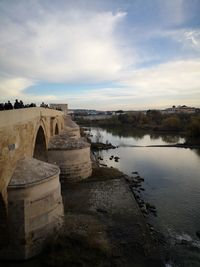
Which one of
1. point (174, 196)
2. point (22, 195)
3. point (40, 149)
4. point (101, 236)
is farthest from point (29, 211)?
point (174, 196)

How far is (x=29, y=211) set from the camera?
684 centimetres

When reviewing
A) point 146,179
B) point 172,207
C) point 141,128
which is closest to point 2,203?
point 172,207

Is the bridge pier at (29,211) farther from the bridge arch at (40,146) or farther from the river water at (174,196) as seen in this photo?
the bridge arch at (40,146)

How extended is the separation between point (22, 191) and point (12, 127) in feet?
5.01

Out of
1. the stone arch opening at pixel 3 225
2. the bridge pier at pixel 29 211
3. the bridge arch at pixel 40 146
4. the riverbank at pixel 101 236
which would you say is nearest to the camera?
the stone arch opening at pixel 3 225

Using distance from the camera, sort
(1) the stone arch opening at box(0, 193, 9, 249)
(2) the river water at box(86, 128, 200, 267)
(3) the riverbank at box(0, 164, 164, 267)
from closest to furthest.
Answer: (1) the stone arch opening at box(0, 193, 9, 249) → (3) the riverbank at box(0, 164, 164, 267) → (2) the river water at box(86, 128, 200, 267)

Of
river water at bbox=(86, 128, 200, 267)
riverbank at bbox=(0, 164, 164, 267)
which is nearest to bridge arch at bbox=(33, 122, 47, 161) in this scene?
riverbank at bbox=(0, 164, 164, 267)

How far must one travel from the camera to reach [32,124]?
9523mm

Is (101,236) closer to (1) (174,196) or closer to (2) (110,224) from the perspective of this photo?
(2) (110,224)

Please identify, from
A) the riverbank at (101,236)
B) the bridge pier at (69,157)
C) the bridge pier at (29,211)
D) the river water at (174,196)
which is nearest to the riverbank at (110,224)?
the riverbank at (101,236)

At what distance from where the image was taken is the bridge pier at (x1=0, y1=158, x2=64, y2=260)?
671cm

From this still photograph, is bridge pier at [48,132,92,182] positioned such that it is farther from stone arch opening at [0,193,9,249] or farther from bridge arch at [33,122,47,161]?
stone arch opening at [0,193,9,249]

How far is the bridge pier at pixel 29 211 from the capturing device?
6715 mm

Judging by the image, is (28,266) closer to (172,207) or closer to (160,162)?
(172,207)
